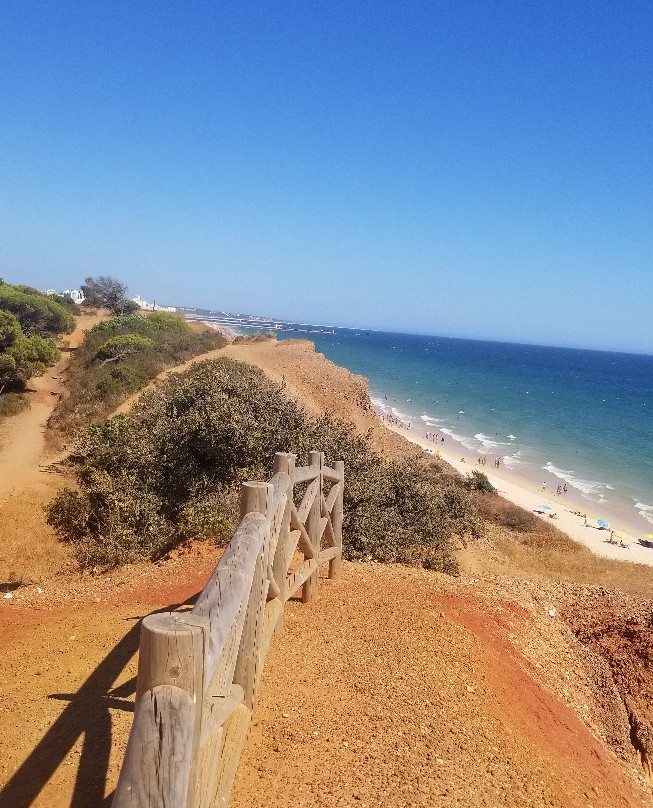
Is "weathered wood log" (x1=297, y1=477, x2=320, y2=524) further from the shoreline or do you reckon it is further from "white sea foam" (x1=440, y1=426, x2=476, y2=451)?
"white sea foam" (x1=440, y1=426, x2=476, y2=451)

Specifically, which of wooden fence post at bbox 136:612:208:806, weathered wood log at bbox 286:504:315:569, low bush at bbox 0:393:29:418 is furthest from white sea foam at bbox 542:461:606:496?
wooden fence post at bbox 136:612:208:806

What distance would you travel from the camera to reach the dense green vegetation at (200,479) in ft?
32.2

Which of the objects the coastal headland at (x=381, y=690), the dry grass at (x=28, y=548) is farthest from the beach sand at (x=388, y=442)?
the coastal headland at (x=381, y=690)

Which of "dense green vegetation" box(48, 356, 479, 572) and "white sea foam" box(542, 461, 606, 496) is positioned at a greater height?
"dense green vegetation" box(48, 356, 479, 572)

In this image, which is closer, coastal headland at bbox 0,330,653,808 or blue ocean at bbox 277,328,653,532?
coastal headland at bbox 0,330,653,808

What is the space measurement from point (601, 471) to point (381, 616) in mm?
39229

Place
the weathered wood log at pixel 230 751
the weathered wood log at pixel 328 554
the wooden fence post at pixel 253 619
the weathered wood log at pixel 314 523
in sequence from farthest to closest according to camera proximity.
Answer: the weathered wood log at pixel 328 554 < the weathered wood log at pixel 314 523 < the wooden fence post at pixel 253 619 < the weathered wood log at pixel 230 751

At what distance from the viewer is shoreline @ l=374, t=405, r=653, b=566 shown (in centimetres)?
2294

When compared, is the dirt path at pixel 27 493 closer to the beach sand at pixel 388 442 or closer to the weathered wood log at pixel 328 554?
the weathered wood log at pixel 328 554

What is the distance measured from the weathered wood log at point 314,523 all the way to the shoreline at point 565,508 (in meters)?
17.8

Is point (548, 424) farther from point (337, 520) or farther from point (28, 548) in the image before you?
point (28, 548)

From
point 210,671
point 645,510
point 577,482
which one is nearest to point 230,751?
point 210,671

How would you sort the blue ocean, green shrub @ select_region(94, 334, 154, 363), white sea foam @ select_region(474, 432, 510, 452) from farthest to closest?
white sea foam @ select_region(474, 432, 510, 452) → the blue ocean → green shrub @ select_region(94, 334, 154, 363)

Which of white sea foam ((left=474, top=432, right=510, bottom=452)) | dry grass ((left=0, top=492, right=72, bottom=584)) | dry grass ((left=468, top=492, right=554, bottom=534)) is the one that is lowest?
white sea foam ((left=474, top=432, right=510, bottom=452))
